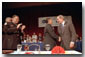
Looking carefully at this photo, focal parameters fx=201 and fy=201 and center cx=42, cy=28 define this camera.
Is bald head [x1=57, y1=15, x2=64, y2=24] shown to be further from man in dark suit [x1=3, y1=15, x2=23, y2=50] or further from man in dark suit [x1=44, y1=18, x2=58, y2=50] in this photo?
man in dark suit [x1=3, y1=15, x2=23, y2=50]

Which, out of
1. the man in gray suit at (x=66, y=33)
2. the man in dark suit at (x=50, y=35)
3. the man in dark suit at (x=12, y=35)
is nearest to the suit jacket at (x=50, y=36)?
the man in dark suit at (x=50, y=35)

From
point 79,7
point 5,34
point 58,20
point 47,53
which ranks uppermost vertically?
point 79,7

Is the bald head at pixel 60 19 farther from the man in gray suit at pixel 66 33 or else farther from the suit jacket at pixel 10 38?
the suit jacket at pixel 10 38

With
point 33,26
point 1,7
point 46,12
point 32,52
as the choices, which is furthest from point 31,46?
point 1,7

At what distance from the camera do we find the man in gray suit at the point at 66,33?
3.80 m

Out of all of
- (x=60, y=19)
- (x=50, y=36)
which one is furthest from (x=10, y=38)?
(x=60, y=19)

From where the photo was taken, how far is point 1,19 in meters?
3.87

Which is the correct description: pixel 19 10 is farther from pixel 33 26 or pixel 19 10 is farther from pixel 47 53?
pixel 47 53

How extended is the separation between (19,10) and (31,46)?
2.37ft

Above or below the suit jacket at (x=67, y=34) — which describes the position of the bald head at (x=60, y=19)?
above

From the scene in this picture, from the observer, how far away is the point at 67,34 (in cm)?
383

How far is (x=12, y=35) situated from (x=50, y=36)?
72 cm

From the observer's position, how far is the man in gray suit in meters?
3.80

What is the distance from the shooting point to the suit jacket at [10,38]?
12.4 ft
